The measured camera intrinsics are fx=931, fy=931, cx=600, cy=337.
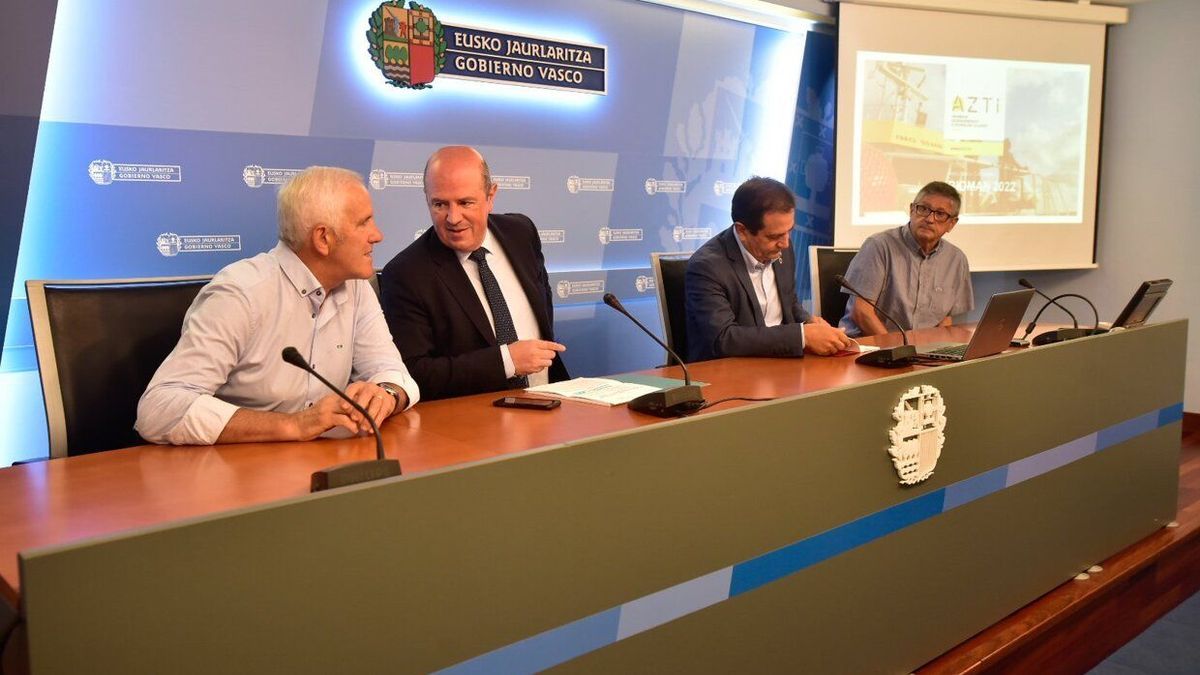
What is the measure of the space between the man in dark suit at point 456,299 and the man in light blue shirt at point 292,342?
23cm

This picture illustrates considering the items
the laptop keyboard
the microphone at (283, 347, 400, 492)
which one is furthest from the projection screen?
the microphone at (283, 347, 400, 492)

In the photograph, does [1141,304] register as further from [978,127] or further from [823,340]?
[978,127]

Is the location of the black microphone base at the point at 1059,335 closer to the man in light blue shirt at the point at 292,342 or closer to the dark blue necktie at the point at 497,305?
the dark blue necktie at the point at 497,305

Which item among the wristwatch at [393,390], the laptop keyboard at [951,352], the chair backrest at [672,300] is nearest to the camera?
the wristwatch at [393,390]

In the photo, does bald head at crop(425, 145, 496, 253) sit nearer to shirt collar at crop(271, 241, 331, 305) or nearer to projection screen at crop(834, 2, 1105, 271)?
shirt collar at crop(271, 241, 331, 305)

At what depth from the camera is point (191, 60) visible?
2.93 metres

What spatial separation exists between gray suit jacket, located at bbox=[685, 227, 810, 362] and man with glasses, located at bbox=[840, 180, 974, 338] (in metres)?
0.66

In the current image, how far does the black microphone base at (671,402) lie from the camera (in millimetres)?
1627

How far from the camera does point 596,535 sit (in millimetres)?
1380

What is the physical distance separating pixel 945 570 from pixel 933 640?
0.16 metres

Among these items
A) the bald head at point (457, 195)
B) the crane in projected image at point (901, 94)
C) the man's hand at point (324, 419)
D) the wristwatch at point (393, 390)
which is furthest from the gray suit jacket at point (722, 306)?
the crane in projected image at point (901, 94)

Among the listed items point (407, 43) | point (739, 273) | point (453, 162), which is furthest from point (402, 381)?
Result: point (407, 43)

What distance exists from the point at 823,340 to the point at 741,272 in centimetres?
51

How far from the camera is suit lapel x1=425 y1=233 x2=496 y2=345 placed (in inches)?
93.5
